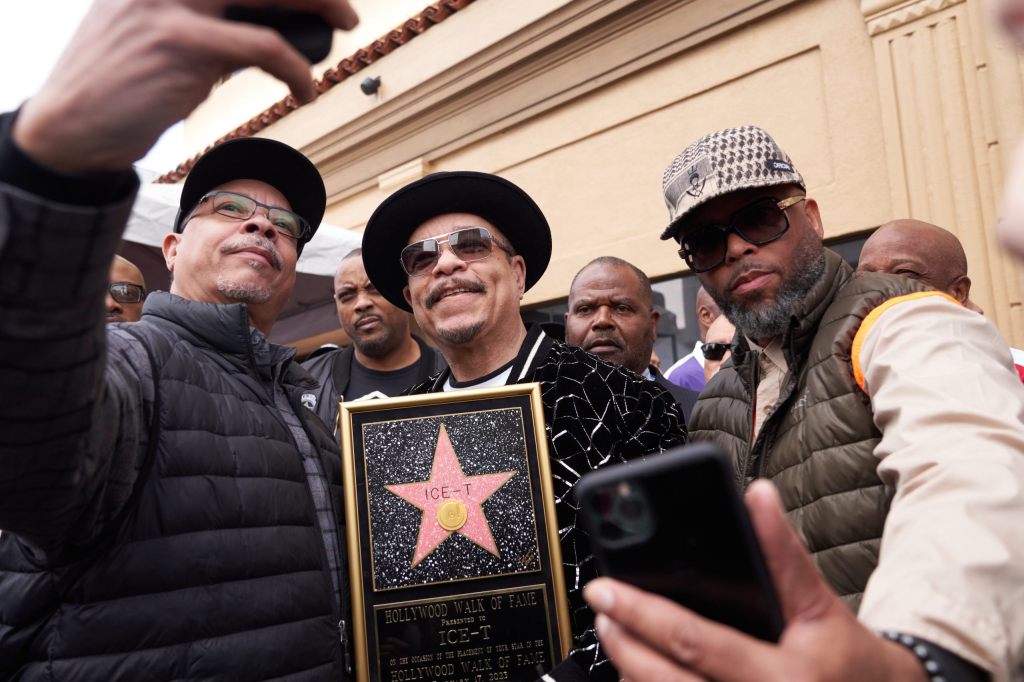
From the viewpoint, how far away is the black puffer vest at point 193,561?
4.95 ft

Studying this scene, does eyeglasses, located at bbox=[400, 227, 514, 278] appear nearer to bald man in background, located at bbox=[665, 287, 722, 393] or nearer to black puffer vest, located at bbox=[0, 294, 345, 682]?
black puffer vest, located at bbox=[0, 294, 345, 682]

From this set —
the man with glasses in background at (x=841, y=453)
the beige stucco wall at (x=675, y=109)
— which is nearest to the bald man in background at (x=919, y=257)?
the beige stucco wall at (x=675, y=109)

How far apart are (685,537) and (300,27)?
0.67 metres

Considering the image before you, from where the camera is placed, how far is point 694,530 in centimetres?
72

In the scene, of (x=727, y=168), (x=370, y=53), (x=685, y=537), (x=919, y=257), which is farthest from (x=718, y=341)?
(x=370, y=53)

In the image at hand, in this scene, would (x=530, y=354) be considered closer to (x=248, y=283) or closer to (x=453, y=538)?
(x=453, y=538)

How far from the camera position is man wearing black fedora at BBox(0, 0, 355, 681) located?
2.57 ft

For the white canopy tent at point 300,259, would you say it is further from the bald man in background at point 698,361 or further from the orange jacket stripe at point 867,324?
the orange jacket stripe at point 867,324

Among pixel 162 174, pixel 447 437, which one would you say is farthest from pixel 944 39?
pixel 162 174

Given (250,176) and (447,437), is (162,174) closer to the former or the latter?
(250,176)

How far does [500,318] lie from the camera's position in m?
2.67

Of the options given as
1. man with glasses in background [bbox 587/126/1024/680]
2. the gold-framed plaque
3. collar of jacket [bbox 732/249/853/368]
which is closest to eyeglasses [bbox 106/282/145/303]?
the gold-framed plaque

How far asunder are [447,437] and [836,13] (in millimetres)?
4651

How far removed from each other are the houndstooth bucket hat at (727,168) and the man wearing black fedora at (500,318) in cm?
60
